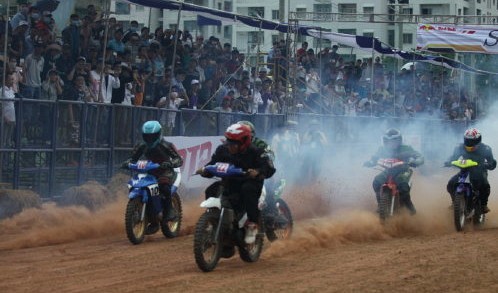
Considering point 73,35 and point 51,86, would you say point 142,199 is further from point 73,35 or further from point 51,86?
point 73,35

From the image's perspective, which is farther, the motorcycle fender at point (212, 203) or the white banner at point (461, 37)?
the white banner at point (461, 37)

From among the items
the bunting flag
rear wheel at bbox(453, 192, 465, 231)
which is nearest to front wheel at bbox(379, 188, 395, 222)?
rear wheel at bbox(453, 192, 465, 231)

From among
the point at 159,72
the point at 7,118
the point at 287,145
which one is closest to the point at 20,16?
the point at 7,118

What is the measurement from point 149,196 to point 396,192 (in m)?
4.58

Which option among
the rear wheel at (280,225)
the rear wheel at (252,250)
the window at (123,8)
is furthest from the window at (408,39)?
the rear wheel at (252,250)

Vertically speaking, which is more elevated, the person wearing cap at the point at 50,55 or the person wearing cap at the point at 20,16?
the person wearing cap at the point at 20,16

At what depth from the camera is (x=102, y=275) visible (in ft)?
34.7

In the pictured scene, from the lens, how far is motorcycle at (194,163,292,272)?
35.3 feet

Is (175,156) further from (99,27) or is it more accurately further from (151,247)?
(99,27)

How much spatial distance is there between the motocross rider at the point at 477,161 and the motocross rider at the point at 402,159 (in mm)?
Answer: 692

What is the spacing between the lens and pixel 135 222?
1357cm

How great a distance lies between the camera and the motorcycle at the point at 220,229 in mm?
10750

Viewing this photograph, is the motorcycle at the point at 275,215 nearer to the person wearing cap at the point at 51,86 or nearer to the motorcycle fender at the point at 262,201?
the motorcycle fender at the point at 262,201

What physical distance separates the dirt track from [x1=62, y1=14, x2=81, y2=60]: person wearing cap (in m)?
3.33
